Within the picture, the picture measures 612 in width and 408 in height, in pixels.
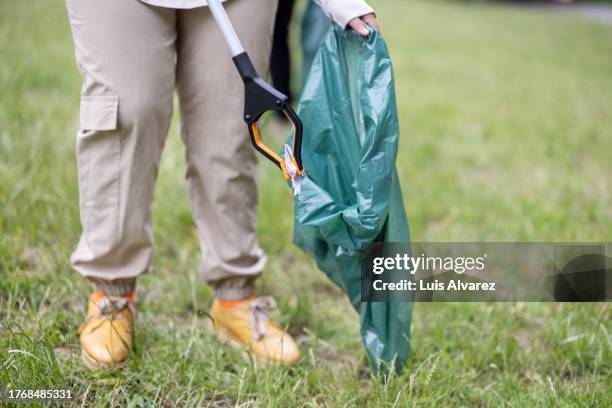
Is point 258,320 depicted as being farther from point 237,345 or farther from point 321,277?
point 321,277

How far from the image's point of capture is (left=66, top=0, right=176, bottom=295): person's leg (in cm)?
136

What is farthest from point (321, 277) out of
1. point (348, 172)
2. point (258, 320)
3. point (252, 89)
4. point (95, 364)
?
point (252, 89)

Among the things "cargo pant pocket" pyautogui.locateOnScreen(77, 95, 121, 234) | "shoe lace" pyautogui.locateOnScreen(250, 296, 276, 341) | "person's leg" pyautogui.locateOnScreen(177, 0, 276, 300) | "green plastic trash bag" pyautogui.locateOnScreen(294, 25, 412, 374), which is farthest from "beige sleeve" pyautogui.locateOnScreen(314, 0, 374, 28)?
"shoe lace" pyautogui.locateOnScreen(250, 296, 276, 341)

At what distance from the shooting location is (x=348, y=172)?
4.96ft

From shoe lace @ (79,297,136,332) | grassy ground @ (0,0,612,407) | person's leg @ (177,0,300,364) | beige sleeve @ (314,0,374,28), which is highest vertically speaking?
beige sleeve @ (314,0,374,28)

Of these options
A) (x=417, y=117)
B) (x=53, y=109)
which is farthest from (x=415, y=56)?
(x=53, y=109)

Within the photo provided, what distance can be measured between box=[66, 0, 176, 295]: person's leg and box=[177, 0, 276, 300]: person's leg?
0.07 metres

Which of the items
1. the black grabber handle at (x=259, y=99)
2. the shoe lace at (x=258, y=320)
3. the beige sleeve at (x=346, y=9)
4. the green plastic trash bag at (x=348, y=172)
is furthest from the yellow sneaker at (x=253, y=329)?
the beige sleeve at (x=346, y=9)

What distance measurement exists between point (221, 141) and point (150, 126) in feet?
0.61

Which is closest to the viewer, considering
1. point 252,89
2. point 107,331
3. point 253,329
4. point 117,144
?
point 252,89

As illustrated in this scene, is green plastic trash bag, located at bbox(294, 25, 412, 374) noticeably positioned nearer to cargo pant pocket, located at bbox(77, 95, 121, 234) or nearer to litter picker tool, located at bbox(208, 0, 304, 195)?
litter picker tool, located at bbox(208, 0, 304, 195)

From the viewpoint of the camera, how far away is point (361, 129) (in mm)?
1498

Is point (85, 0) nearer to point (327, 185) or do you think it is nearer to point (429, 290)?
point (327, 185)

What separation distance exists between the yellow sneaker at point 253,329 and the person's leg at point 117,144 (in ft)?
0.88
